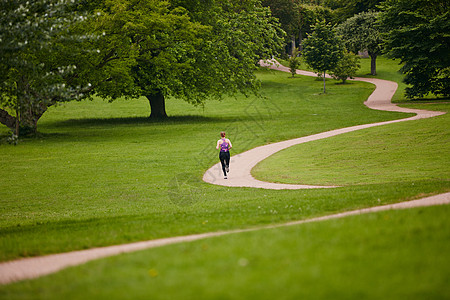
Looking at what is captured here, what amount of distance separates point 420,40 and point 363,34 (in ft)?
85.2

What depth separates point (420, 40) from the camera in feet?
135

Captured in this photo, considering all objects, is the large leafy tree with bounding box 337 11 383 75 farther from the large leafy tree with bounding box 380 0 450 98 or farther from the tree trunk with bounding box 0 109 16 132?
the tree trunk with bounding box 0 109 16 132

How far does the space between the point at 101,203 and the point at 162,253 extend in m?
9.19

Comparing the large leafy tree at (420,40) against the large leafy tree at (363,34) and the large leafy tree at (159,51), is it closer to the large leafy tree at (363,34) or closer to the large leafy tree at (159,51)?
the large leafy tree at (159,51)

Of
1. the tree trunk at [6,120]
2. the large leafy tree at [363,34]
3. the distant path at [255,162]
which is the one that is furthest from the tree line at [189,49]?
the large leafy tree at [363,34]

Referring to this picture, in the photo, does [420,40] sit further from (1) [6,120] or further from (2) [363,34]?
(1) [6,120]

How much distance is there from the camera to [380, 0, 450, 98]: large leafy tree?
3991cm

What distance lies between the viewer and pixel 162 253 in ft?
20.4

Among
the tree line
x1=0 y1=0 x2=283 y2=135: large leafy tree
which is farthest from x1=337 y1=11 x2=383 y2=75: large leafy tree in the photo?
x1=0 y1=0 x2=283 y2=135: large leafy tree

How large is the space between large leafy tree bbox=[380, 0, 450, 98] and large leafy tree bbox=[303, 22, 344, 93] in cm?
744

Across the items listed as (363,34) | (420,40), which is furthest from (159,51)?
(363,34)

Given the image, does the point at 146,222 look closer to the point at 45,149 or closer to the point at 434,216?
the point at 434,216

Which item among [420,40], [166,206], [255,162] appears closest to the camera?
[166,206]

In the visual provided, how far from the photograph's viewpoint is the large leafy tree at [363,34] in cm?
6443
